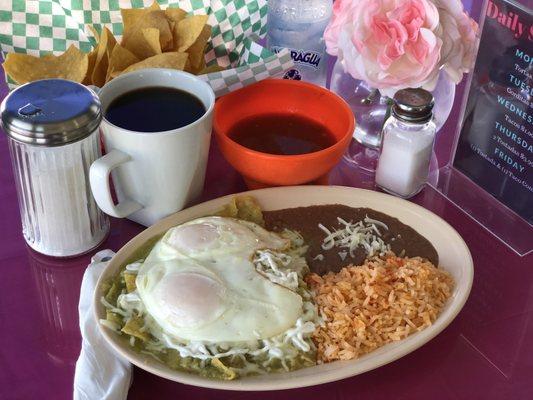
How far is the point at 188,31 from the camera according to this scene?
1.47 m

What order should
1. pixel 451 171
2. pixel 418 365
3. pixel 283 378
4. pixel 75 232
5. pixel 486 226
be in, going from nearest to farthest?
pixel 283 378
pixel 418 365
pixel 75 232
pixel 486 226
pixel 451 171

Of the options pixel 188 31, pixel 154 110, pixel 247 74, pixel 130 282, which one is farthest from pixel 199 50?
pixel 130 282

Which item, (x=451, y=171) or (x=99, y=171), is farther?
(x=451, y=171)

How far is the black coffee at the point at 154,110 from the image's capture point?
4.03 feet

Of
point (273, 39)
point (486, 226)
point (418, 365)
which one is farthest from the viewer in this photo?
point (273, 39)

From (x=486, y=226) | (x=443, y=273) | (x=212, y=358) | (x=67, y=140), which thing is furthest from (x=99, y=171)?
(x=486, y=226)

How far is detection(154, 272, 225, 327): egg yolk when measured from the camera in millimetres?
1000

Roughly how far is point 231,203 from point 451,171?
19.0 inches

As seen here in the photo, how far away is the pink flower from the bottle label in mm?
268

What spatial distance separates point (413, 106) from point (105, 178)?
1.76 feet

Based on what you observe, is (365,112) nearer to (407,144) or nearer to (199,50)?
(407,144)

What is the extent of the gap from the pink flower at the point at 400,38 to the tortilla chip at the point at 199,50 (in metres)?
0.32

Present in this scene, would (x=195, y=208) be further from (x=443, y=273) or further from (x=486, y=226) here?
(x=486, y=226)

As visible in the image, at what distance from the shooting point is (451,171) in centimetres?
144
